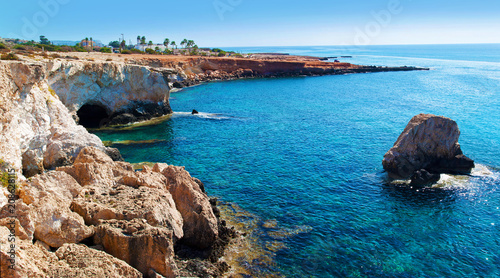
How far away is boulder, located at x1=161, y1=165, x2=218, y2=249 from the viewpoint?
1966 cm

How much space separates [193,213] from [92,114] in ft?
124

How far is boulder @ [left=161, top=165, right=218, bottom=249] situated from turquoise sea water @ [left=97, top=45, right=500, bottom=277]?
Answer: 2.98 m

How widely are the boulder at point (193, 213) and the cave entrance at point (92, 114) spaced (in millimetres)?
33204

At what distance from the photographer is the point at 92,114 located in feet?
167

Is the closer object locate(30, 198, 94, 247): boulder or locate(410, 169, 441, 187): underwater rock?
locate(30, 198, 94, 247): boulder

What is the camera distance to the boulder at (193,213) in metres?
19.7

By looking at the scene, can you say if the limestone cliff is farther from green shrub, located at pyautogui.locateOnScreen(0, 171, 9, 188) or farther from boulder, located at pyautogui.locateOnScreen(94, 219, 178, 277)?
boulder, located at pyautogui.locateOnScreen(94, 219, 178, 277)

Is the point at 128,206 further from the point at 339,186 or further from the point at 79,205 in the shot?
the point at 339,186

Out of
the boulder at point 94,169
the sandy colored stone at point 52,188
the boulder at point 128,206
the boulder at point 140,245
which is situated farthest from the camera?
the boulder at point 94,169

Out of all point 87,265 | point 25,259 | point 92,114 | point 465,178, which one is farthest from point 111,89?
point 465,178

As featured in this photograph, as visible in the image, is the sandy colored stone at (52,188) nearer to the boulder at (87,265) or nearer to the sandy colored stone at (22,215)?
the sandy colored stone at (22,215)

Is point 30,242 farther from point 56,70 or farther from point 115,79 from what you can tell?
point 115,79

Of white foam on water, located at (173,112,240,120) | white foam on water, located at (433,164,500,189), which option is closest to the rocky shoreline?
white foam on water, located at (433,164,500,189)

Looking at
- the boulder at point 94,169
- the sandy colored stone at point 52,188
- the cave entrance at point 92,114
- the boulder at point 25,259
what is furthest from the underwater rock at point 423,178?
the cave entrance at point 92,114
